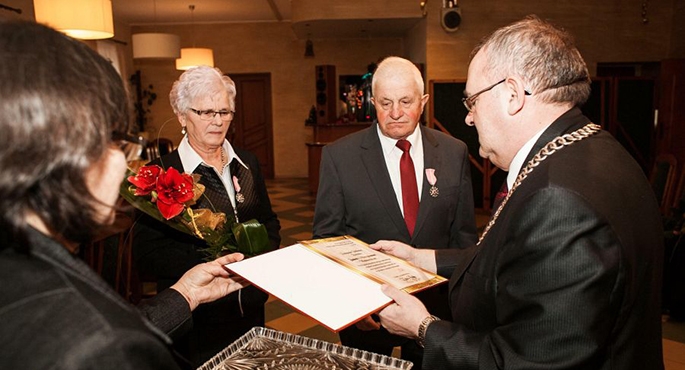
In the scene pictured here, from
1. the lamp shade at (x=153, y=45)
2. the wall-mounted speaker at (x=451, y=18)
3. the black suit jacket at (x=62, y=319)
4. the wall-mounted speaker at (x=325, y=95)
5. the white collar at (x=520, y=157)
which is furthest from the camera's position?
the wall-mounted speaker at (x=325, y=95)

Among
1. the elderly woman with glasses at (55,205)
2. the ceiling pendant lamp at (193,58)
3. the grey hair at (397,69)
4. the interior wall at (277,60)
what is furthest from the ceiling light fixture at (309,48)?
the elderly woman with glasses at (55,205)

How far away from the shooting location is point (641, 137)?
25.7 feet

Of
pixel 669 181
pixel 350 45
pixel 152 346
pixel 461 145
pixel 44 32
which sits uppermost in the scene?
pixel 350 45

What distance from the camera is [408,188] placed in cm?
216

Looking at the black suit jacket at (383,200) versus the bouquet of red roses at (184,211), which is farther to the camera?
the black suit jacket at (383,200)

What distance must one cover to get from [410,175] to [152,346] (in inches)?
65.3

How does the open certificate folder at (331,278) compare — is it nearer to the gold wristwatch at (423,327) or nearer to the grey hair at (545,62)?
the gold wristwatch at (423,327)

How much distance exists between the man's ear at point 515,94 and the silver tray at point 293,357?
0.66 metres

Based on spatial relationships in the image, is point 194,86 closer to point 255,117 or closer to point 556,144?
point 556,144

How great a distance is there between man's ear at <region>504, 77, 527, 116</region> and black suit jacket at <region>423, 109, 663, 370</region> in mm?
94

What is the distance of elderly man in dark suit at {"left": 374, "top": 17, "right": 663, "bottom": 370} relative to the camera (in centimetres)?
97

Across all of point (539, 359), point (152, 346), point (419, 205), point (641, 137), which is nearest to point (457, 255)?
point (419, 205)

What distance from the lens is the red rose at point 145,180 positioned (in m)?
1.58

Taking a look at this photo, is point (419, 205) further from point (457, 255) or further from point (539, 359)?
point (539, 359)
